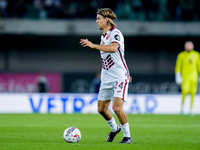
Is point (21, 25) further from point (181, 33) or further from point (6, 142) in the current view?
point (6, 142)

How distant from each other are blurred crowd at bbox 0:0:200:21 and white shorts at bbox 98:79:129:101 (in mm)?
17734

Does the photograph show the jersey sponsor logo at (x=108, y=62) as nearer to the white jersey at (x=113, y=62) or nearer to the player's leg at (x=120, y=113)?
the white jersey at (x=113, y=62)

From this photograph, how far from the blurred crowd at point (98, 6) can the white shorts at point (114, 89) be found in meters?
17.7

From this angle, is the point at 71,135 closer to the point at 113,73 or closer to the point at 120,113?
the point at 120,113

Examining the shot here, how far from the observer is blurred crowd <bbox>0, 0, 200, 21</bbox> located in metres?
25.5

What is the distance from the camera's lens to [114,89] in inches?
320

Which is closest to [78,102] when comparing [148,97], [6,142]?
[148,97]

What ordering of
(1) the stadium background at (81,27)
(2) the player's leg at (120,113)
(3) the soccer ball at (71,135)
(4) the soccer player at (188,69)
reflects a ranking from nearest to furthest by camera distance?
(2) the player's leg at (120,113) → (3) the soccer ball at (71,135) → (4) the soccer player at (188,69) → (1) the stadium background at (81,27)

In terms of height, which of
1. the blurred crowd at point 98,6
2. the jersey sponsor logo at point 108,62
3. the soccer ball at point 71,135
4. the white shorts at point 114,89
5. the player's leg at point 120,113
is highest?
the blurred crowd at point 98,6

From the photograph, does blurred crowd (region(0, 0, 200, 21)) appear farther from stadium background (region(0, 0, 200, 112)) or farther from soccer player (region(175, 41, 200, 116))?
soccer player (region(175, 41, 200, 116))

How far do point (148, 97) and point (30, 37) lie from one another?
949cm

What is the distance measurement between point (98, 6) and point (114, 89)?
61.2 feet

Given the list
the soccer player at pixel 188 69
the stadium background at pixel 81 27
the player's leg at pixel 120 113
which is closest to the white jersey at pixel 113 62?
the player's leg at pixel 120 113

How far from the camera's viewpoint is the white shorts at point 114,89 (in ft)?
26.4
